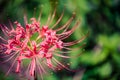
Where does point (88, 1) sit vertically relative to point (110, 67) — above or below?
above

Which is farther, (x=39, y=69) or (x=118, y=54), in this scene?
(x=118, y=54)

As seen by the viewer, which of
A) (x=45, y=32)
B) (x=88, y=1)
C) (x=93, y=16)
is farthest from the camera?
(x=93, y=16)

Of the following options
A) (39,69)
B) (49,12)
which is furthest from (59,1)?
(39,69)

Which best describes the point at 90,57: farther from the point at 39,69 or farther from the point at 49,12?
the point at 39,69

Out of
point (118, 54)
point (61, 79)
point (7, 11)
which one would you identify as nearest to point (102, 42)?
point (118, 54)

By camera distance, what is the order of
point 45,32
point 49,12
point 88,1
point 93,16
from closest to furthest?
1. point 45,32
2. point 49,12
3. point 88,1
4. point 93,16

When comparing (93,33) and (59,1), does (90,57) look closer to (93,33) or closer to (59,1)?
(93,33)

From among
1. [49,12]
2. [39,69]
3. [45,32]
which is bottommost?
[39,69]
